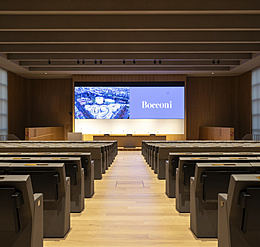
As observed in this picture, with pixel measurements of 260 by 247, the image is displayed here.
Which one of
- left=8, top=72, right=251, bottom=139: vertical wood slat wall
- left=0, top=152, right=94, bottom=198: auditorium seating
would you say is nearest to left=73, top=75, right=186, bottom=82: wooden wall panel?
left=8, top=72, right=251, bottom=139: vertical wood slat wall

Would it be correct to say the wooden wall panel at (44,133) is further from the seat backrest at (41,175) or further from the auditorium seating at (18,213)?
the auditorium seating at (18,213)

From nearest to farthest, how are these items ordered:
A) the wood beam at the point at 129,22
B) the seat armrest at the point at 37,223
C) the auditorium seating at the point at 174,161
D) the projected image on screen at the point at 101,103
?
the seat armrest at the point at 37,223, the auditorium seating at the point at 174,161, the wood beam at the point at 129,22, the projected image on screen at the point at 101,103

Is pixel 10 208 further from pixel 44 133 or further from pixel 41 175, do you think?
pixel 44 133

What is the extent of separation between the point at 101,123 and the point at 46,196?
1438cm

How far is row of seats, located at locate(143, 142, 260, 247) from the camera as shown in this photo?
175 centimetres

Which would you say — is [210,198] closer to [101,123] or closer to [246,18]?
[246,18]

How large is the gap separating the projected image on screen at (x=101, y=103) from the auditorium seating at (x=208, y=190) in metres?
14.0

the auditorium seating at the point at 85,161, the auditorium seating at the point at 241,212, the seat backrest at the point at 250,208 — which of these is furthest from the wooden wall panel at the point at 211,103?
the seat backrest at the point at 250,208

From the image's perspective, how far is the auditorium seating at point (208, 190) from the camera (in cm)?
248

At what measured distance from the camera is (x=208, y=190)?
8.36ft

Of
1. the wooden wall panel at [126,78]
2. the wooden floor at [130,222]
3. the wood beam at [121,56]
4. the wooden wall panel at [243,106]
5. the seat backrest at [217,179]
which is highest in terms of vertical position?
the wood beam at [121,56]

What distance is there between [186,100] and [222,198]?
15148mm

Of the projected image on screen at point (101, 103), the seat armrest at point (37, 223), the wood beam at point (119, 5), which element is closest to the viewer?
the seat armrest at point (37, 223)

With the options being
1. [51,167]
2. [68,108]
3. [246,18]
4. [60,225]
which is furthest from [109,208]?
[68,108]
